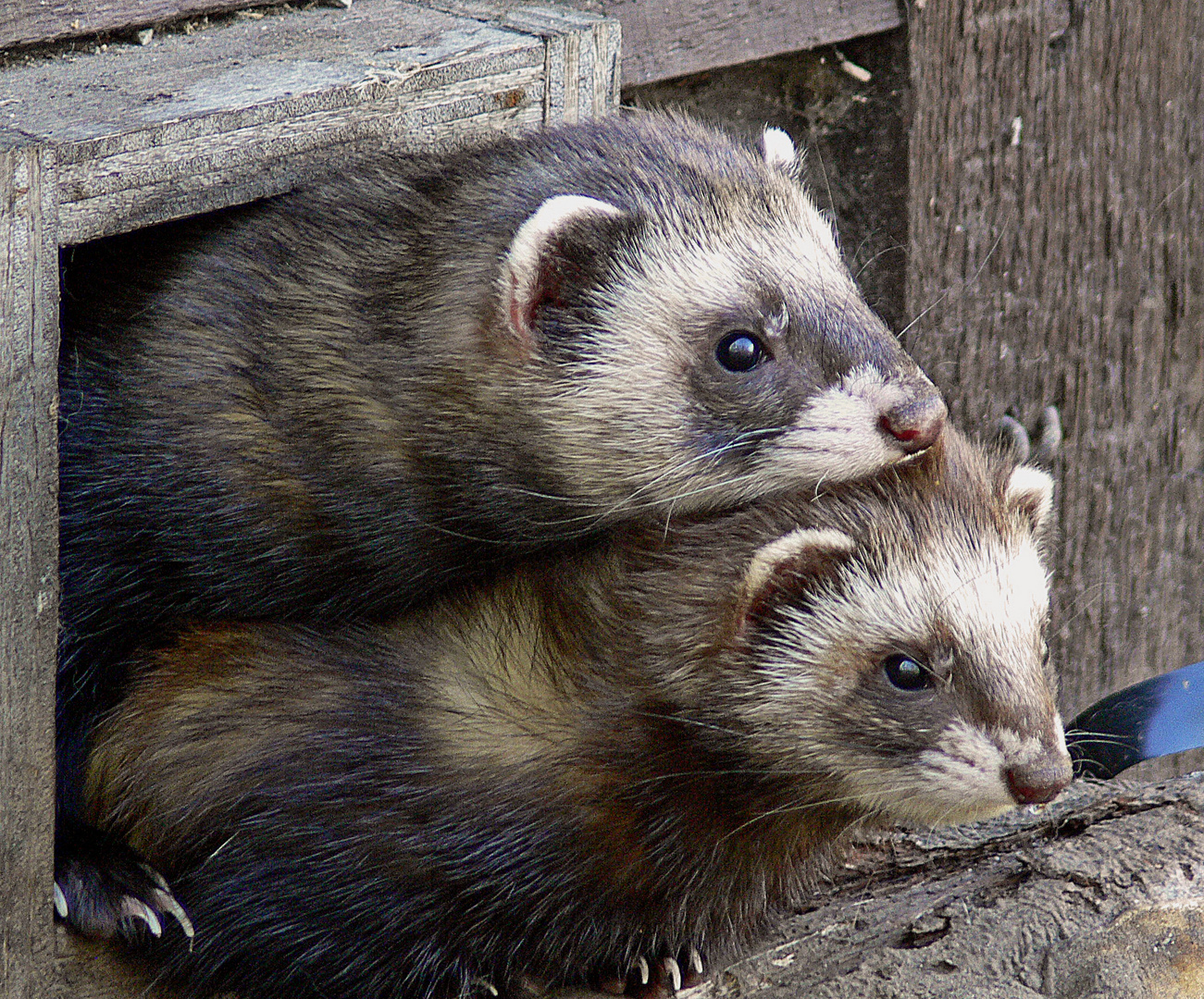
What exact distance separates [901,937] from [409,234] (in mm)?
1565

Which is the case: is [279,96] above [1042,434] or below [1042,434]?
above

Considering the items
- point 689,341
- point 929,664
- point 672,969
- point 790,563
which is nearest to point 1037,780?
point 929,664

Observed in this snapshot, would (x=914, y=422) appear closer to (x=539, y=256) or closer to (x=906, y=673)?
(x=906, y=673)

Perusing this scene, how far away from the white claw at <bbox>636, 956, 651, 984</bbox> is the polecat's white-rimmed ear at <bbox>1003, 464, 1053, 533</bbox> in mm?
1014

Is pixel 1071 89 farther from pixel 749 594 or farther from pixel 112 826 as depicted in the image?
pixel 112 826

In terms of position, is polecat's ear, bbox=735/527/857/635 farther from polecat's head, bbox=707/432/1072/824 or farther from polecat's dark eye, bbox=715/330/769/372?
polecat's dark eye, bbox=715/330/769/372

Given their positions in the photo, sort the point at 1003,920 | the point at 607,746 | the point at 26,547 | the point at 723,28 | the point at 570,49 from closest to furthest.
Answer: the point at 26,547, the point at 607,746, the point at 1003,920, the point at 570,49, the point at 723,28

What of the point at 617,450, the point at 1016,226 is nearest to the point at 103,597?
the point at 617,450

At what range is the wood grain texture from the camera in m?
3.61

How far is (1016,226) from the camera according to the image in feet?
12.4

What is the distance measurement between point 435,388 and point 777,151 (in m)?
0.86

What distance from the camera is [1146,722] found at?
304 cm

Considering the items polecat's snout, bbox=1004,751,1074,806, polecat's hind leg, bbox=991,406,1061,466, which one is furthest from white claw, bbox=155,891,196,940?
polecat's hind leg, bbox=991,406,1061,466

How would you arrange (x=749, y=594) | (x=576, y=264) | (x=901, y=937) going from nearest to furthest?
(x=749, y=594) → (x=576, y=264) → (x=901, y=937)
